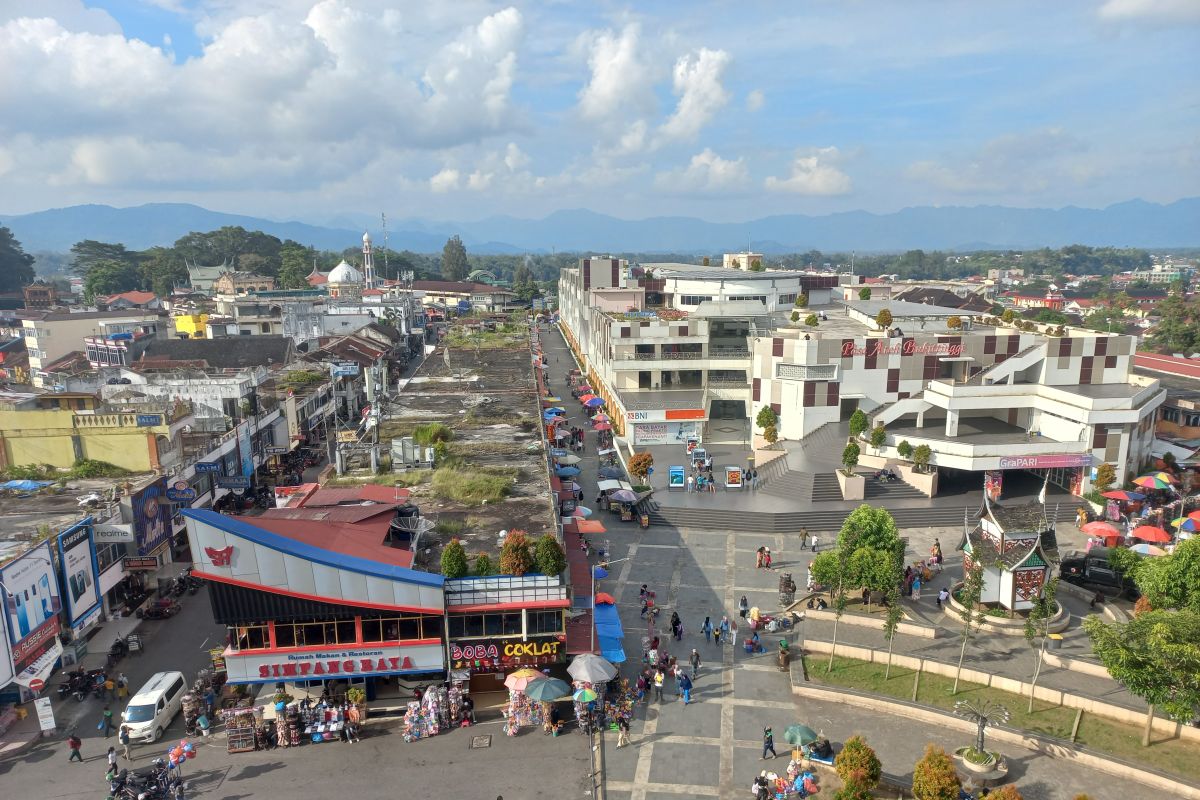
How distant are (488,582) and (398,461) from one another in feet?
41.1

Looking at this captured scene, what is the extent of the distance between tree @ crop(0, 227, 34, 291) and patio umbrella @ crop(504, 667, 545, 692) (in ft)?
481

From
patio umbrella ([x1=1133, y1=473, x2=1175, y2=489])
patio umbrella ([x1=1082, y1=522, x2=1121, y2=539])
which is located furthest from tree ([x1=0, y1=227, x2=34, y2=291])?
patio umbrella ([x1=1133, y1=473, x2=1175, y2=489])

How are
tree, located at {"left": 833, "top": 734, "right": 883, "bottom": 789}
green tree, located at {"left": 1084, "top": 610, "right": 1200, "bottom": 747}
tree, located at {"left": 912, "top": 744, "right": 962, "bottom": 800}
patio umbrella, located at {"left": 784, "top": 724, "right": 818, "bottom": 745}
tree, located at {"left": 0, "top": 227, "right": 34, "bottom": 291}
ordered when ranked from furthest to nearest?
1. tree, located at {"left": 0, "top": 227, "right": 34, "bottom": 291}
2. patio umbrella, located at {"left": 784, "top": 724, "right": 818, "bottom": 745}
3. green tree, located at {"left": 1084, "top": 610, "right": 1200, "bottom": 747}
4. tree, located at {"left": 833, "top": 734, "right": 883, "bottom": 789}
5. tree, located at {"left": 912, "top": 744, "right": 962, "bottom": 800}

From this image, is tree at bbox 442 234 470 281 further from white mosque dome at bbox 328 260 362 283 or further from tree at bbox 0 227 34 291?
tree at bbox 0 227 34 291

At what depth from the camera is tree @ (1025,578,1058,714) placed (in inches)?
804

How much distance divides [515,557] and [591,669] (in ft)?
11.5

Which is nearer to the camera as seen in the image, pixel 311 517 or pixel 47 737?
→ pixel 47 737

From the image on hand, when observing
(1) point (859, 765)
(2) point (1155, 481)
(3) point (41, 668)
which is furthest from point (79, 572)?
(2) point (1155, 481)

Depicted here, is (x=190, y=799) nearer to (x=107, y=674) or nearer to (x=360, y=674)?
(x=360, y=674)

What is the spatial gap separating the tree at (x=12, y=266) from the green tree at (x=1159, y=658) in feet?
519

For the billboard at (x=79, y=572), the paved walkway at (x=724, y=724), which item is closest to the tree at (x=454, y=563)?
the paved walkway at (x=724, y=724)

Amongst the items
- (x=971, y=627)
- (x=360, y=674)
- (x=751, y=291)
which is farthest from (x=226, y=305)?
(x=971, y=627)

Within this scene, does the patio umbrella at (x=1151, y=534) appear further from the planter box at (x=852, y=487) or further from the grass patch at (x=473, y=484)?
the grass patch at (x=473, y=484)

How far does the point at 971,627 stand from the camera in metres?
24.2
